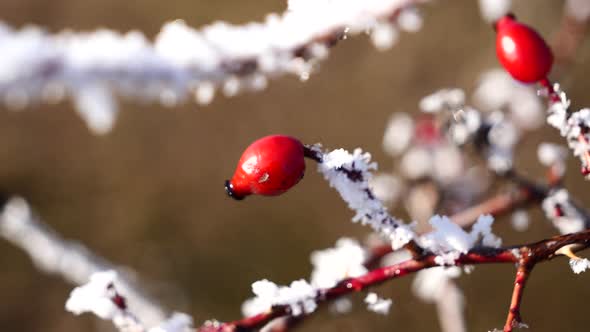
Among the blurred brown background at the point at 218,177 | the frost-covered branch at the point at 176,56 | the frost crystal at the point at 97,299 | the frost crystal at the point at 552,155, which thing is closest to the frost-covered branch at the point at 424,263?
the frost crystal at the point at 97,299

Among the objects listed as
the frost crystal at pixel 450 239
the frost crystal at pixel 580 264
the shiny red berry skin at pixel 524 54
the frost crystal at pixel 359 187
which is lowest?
the frost crystal at pixel 580 264

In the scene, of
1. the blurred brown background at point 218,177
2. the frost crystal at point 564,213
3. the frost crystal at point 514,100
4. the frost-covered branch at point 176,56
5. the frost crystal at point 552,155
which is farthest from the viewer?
the blurred brown background at point 218,177

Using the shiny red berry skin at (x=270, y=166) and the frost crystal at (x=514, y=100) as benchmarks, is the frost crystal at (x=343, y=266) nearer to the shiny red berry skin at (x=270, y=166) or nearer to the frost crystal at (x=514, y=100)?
the shiny red berry skin at (x=270, y=166)

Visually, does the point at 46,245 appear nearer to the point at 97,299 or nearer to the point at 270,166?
the point at 97,299

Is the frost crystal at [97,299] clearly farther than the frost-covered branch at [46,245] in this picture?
No

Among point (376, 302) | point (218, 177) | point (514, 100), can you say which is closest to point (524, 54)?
point (376, 302)

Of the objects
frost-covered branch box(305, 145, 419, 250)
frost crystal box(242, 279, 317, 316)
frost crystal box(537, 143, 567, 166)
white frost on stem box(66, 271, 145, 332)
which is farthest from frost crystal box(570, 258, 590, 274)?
white frost on stem box(66, 271, 145, 332)
